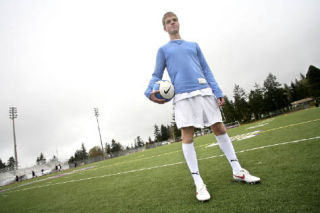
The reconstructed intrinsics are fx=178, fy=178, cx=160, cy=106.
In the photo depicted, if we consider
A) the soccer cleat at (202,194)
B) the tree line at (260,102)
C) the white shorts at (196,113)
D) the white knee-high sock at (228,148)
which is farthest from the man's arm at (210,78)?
the tree line at (260,102)

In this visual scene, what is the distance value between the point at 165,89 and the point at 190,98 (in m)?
0.37

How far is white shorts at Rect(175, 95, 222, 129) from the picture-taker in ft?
7.84

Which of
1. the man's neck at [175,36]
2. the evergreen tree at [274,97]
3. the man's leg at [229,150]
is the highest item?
the evergreen tree at [274,97]

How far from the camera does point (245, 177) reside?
2330 millimetres

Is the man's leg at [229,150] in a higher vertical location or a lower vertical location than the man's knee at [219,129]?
lower

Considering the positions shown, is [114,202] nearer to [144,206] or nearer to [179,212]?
[144,206]

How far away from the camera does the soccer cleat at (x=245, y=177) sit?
2250mm

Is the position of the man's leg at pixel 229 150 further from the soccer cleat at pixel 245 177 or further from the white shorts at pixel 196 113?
the white shorts at pixel 196 113

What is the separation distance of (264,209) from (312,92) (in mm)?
69133

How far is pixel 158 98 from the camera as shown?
98.6 inches

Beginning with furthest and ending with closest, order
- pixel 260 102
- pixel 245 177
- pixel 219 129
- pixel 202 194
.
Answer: pixel 260 102 → pixel 219 129 → pixel 245 177 → pixel 202 194

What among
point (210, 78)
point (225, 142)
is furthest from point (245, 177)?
point (210, 78)

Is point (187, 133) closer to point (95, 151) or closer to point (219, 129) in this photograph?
point (219, 129)

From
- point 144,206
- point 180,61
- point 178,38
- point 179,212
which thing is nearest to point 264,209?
point 179,212
